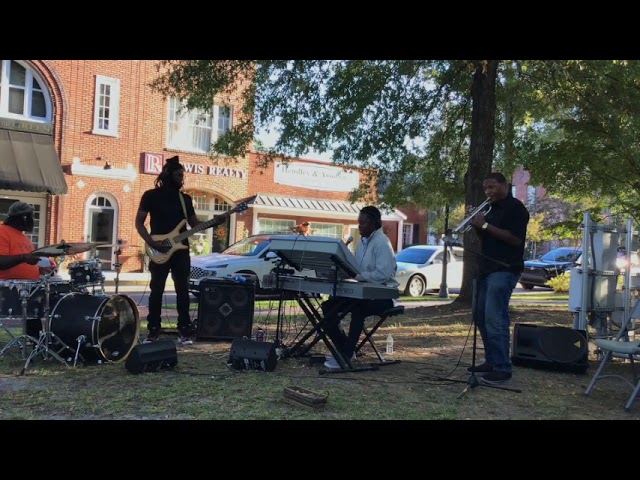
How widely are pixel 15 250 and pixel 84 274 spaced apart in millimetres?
726

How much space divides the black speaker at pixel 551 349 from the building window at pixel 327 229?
1952 centimetres

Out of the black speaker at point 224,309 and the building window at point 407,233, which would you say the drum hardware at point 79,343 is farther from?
the building window at point 407,233

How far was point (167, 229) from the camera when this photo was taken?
22.5 ft

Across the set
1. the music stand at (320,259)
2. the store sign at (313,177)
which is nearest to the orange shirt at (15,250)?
the music stand at (320,259)

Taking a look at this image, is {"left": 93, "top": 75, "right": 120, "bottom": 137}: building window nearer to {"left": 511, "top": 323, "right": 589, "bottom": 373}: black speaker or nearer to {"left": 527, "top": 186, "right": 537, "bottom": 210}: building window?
{"left": 511, "top": 323, "right": 589, "bottom": 373}: black speaker

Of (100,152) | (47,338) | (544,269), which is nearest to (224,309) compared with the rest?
(47,338)

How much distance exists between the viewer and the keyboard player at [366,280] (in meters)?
5.72

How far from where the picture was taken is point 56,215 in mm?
18453

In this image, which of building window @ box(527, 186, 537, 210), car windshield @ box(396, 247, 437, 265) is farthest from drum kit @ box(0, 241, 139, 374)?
building window @ box(527, 186, 537, 210)

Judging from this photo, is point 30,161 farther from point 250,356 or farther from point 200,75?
point 250,356

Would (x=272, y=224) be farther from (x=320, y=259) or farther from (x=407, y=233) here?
(x=320, y=259)

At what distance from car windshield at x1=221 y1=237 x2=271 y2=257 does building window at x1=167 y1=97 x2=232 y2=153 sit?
7343mm

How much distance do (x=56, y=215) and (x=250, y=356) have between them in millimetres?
15092
